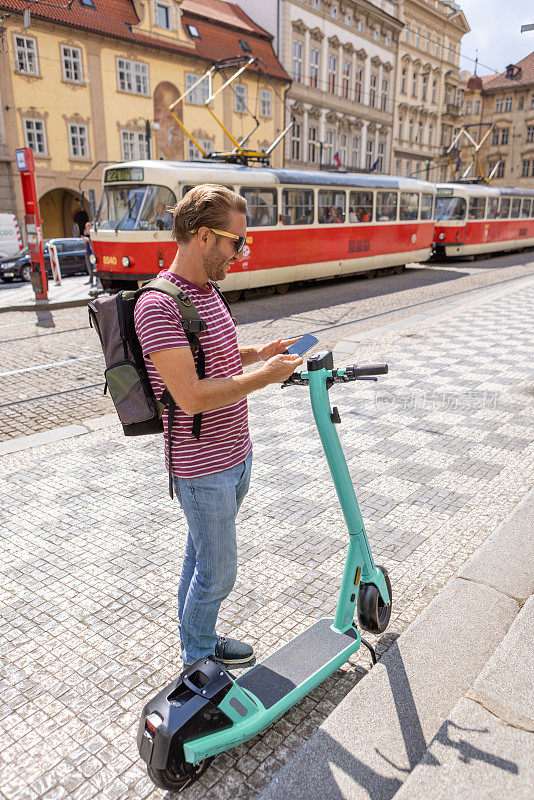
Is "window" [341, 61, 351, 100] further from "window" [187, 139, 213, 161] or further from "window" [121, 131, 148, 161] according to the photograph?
"window" [121, 131, 148, 161]

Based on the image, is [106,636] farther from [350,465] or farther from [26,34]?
[26,34]

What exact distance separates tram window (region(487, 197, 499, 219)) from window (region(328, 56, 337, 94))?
18.3 metres

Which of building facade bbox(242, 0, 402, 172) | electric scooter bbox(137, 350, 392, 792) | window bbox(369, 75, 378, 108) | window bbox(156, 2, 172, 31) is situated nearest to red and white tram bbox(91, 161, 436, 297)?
electric scooter bbox(137, 350, 392, 792)

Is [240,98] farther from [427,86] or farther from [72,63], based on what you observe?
[427,86]

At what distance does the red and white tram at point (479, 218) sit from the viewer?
2362cm

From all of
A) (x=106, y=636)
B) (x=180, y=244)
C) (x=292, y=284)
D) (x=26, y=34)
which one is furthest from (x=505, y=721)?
(x=26, y=34)

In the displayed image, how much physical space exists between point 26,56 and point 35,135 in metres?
2.80

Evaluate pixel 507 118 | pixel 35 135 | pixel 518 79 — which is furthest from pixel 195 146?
pixel 518 79

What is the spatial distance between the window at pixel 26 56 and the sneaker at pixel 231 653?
27017mm

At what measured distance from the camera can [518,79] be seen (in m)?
65.2

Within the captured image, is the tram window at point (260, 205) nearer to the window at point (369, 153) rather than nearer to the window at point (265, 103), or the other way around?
the window at point (265, 103)

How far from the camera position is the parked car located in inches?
824

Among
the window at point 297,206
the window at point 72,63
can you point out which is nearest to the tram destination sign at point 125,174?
the window at point 297,206

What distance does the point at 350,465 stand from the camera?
16.3 ft
